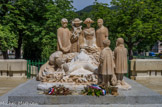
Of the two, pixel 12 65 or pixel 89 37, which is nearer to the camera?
pixel 89 37

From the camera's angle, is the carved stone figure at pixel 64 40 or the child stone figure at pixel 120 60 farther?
the carved stone figure at pixel 64 40

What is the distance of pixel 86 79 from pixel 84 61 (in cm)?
119

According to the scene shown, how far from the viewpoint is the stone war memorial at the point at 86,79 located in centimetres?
639

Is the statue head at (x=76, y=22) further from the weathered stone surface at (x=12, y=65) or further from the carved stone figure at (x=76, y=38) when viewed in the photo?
the weathered stone surface at (x=12, y=65)

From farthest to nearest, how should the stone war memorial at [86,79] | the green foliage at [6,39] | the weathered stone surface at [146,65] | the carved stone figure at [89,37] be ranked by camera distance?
the green foliage at [6,39] → the weathered stone surface at [146,65] → the carved stone figure at [89,37] → the stone war memorial at [86,79]

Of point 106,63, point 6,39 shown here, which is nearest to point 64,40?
point 106,63

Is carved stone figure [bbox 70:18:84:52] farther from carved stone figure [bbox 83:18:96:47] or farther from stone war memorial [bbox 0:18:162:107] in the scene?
carved stone figure [bbox 83:18:96:47]

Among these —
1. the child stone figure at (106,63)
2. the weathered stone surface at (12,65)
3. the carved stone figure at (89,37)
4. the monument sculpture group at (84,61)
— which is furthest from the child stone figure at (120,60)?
the weathered stone surface at (12,65)

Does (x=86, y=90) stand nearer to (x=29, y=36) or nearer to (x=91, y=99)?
(x=91, y=99)

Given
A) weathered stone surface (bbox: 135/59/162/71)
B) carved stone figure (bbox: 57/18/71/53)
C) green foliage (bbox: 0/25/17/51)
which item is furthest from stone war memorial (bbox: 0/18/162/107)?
green foliage (bbox: 0/25/17/51)

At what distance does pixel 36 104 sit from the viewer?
20.7 ft

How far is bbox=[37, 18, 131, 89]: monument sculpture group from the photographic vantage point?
23.0 feet

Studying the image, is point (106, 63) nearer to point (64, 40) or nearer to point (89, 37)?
point (89, 37)

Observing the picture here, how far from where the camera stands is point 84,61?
28.0ft
